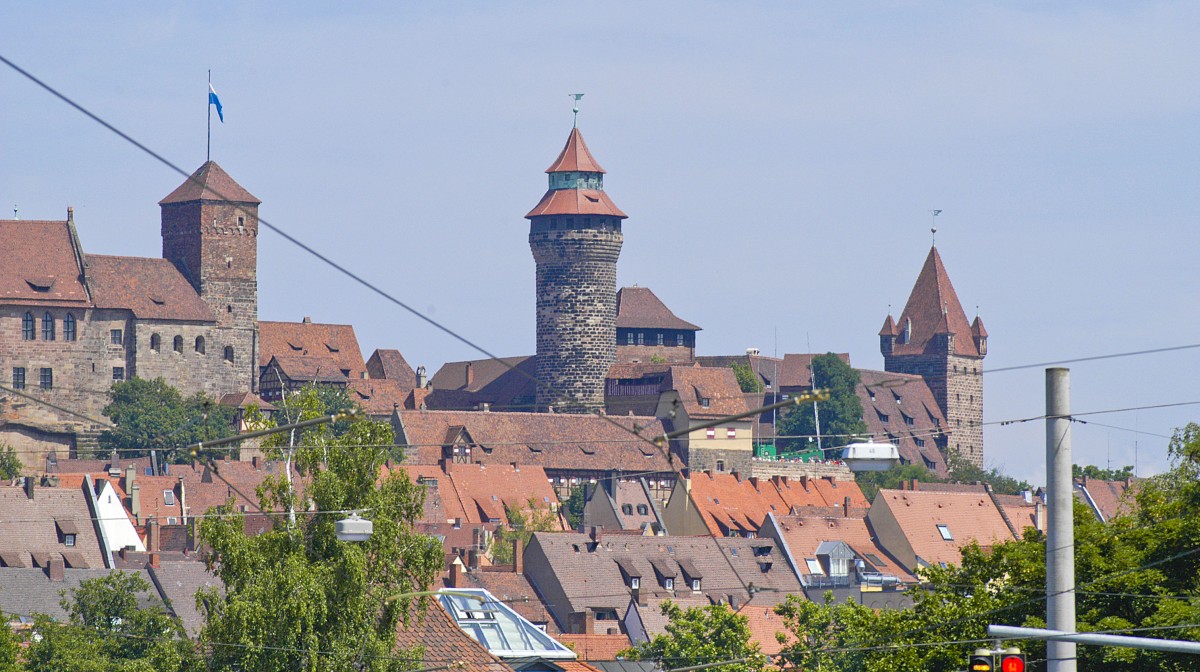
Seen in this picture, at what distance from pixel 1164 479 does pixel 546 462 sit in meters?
83.5

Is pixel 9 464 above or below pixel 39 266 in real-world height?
below

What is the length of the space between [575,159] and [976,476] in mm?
32519

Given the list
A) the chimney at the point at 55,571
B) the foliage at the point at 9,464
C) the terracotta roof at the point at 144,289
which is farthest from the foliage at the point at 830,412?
the chimney at the point at 55,571

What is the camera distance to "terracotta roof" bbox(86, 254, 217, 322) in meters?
138

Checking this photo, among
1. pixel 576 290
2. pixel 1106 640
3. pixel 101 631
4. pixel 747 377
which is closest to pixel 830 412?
pixel 747 377

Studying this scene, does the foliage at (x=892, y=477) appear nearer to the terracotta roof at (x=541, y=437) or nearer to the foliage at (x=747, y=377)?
the foliage at (x=747, y=377)

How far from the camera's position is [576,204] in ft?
482

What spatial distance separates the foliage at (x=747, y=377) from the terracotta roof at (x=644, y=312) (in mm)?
3825

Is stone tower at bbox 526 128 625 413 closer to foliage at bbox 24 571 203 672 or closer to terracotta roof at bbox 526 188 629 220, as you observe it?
terracotta roof at bbox 526 188 629 220

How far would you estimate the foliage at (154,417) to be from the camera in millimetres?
Result: 126562

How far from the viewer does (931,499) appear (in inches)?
4439

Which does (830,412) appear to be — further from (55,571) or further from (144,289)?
(55,571)

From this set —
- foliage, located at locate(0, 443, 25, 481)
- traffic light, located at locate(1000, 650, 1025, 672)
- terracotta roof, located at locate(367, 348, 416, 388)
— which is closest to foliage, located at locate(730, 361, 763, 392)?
terracotta roof, located at locate(367, 348, 416, 388)

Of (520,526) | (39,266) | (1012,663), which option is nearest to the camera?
(1012,663)
